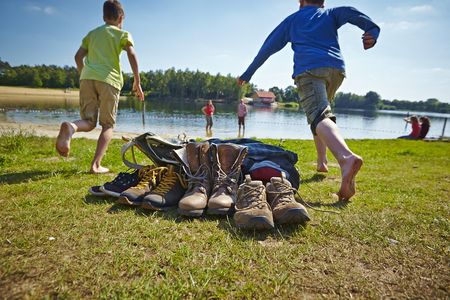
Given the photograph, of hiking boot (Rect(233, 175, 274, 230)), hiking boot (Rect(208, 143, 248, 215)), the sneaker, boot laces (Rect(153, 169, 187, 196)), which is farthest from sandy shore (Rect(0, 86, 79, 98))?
hiking boot (Rect(233, 175, 274, 230))

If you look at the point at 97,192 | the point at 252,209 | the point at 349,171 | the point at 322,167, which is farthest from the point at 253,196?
the point at 322,167

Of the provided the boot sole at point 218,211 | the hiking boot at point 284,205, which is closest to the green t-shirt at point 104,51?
the boot sole at point 218,211

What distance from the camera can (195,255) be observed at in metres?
1.61

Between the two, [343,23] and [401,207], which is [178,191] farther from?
[343,23]

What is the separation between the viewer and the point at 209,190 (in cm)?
251

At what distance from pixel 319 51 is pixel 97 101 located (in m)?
3.30

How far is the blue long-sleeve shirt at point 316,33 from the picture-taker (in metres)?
3.17

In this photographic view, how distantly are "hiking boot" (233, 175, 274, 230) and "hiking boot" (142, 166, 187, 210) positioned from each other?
65cm

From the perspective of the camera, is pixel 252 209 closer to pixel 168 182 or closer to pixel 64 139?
pixel 168 182

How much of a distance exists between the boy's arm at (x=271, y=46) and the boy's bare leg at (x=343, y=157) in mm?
1350

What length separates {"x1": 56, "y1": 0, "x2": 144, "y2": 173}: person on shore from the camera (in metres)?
3.83

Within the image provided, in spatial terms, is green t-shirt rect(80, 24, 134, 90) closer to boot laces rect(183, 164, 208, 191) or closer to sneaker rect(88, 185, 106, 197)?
sneaker rect(88, 185, 106, 197)

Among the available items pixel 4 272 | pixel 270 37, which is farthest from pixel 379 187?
pixel 4 272

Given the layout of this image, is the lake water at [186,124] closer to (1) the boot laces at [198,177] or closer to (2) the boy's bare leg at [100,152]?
(2) the boy's bare leg at [100,152]
